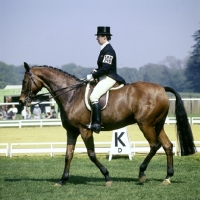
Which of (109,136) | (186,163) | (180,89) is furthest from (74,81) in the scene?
(180,89)

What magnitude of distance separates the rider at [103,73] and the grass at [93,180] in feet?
4.17

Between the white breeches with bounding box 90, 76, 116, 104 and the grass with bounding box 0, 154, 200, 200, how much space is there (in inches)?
64.7

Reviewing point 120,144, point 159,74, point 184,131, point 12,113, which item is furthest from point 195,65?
point 184,131

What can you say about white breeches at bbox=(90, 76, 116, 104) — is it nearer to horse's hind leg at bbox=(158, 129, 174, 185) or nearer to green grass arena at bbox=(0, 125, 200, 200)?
horse's hind leg at bbox=(158, 129, 174, 185)

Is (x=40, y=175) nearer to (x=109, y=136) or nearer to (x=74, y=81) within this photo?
(x=74, y=81)

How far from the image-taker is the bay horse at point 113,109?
9.73 m

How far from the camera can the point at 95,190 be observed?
8930 millimetres

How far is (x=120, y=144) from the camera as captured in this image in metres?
14.7

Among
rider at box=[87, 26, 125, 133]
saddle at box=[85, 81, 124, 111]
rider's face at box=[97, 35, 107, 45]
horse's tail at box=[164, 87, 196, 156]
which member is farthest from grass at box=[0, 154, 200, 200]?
rider's face at box=[97, 35, 107, 45]

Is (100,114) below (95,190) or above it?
above

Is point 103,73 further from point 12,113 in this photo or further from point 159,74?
point 159,74

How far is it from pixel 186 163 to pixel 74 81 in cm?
431

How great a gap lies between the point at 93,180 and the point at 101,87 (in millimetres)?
A: 1990

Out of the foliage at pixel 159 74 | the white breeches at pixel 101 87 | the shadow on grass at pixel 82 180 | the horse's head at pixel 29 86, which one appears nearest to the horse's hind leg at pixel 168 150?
the shadow on grass at pixel 82 180
